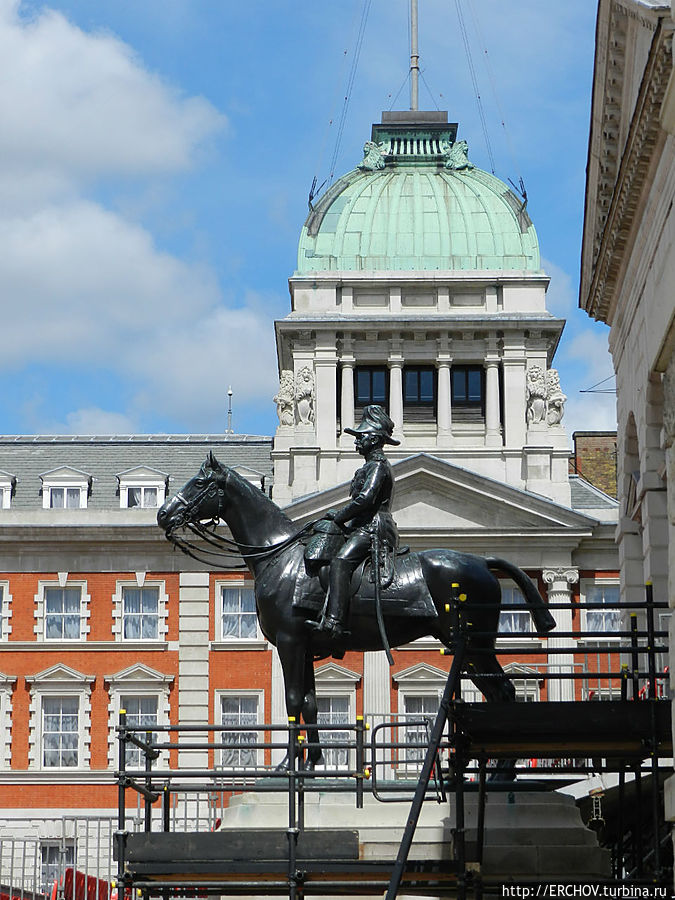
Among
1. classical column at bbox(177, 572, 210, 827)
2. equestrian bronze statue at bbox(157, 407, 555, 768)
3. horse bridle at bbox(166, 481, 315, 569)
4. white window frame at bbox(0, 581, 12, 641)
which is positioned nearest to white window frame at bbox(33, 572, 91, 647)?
white window frame at bbox(0, 581, 12, 641)

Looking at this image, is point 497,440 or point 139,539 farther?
point 497,440

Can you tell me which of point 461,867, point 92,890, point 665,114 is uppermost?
point 665,114

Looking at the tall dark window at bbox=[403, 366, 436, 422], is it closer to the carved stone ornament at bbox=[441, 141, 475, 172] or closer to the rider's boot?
the carved stone ornament at bbox=[441, 141, 475, 172]

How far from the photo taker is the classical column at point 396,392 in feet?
183

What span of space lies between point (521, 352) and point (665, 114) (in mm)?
44839

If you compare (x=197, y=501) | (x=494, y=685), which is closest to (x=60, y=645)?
(x=197, y=501)

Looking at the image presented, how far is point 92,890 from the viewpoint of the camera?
30266 millimetres

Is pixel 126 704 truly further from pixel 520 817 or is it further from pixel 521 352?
pixel 520 817

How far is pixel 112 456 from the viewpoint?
193ft

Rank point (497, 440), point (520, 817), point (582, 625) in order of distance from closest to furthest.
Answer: point (520, 817)
point (582, 625)
point (497, 440)

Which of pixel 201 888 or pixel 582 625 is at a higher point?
pixel 582 625

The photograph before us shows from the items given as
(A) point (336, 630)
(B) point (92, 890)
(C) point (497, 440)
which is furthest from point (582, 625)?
(A) point (336, 630)

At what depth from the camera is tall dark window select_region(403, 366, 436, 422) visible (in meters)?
56.6

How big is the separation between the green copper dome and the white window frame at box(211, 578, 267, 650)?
1240 cm
